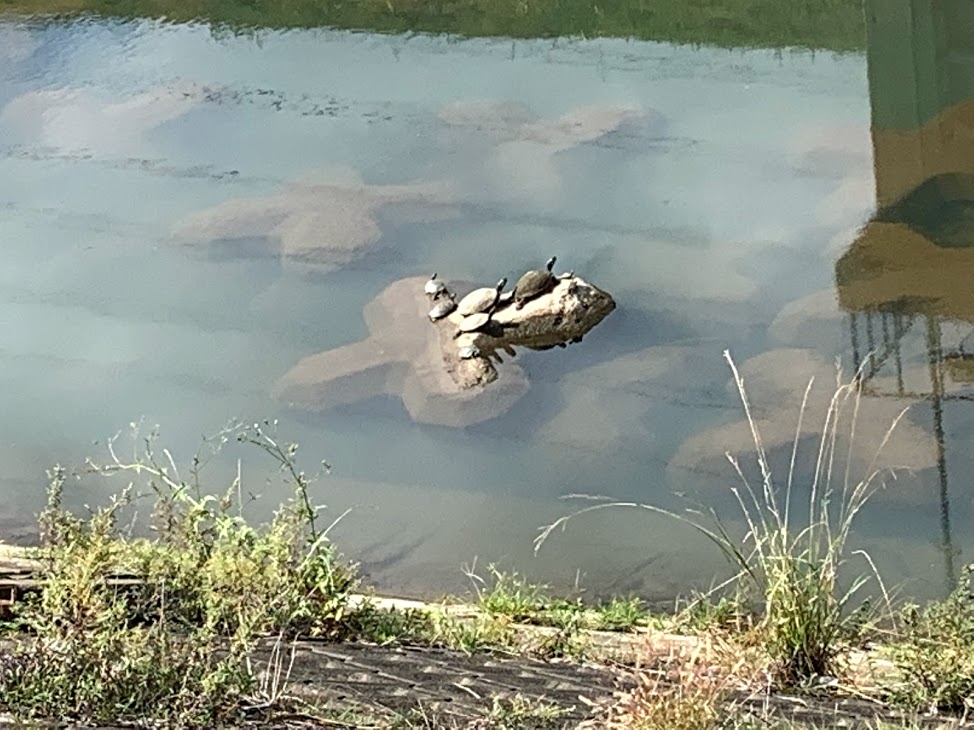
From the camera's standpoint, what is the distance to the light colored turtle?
708cm

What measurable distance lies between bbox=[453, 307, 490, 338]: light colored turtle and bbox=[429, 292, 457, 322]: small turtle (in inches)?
5.7

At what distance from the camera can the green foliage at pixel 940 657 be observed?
3.76 meters

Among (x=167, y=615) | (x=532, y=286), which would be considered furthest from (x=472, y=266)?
(x=167, y=615)

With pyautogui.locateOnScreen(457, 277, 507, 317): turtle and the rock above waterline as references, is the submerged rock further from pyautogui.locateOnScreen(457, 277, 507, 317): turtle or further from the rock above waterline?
pyautogui.locateOnScreen(457, 277, 507, 317): turtle

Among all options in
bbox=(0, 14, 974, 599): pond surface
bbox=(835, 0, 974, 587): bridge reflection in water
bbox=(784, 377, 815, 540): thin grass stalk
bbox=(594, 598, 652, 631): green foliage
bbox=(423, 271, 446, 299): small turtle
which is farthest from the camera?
bbox=(423, 271, 446, 299): small turtle

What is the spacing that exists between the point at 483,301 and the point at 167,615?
11.4 feet

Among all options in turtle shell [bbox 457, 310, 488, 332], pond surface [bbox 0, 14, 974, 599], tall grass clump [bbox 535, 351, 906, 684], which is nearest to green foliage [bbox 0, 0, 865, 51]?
pond surface [bbox 0, 14, 974, 599]

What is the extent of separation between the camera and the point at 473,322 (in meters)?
7.10

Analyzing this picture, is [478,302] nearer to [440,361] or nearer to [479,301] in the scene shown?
[479,301]

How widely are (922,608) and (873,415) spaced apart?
4.86 ft

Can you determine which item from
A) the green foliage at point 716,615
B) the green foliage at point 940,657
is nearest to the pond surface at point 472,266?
the green foliage at point 716,615

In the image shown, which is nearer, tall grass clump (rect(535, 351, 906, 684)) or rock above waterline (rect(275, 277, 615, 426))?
tall grass clump (rect(535, 351, 906, 684))

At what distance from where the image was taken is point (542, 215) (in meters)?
8.25

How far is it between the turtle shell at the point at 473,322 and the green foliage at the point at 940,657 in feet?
11.1
